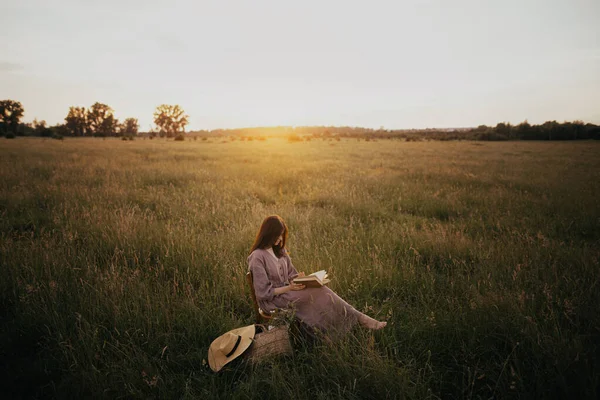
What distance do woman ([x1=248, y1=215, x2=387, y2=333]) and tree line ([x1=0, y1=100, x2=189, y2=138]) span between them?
84836 millimetres

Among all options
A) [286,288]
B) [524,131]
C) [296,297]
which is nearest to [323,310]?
[296,297]

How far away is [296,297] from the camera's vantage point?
2.60 m

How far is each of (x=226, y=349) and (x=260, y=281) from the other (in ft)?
2.07

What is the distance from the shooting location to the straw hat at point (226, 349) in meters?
2.12

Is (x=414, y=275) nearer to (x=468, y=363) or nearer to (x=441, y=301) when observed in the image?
(x=441, y=301)

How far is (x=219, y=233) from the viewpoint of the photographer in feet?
16.6

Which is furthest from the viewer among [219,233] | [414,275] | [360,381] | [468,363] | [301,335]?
[219,233]

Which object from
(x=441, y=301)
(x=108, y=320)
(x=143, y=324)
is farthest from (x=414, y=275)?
(x=108, y=320)

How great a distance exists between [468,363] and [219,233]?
4.10m

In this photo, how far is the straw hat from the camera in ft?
6.95

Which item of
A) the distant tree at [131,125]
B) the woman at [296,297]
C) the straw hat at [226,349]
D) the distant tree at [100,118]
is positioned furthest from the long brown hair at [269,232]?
the distant tree at [131,125]

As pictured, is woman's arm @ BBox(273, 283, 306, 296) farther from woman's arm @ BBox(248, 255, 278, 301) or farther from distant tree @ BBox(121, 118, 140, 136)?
distant tree @ BBox(121, 118, 140, 136)

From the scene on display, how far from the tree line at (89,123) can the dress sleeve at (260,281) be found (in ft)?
278

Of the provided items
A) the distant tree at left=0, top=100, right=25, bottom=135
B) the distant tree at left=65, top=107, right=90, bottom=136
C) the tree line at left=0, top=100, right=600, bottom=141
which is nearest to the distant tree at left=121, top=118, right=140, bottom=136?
the tree line at left=0, top=100, right=600, bottom=141
